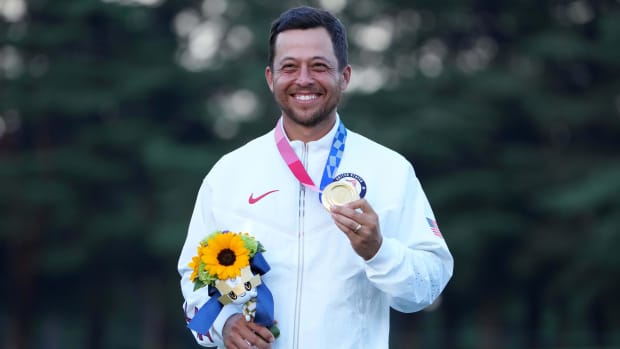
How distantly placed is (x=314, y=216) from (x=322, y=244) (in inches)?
4.1

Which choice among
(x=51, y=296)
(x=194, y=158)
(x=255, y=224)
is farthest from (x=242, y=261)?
(x=51, y=296)

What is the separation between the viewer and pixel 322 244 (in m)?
3.25

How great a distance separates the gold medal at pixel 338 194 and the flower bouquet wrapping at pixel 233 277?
1.01 ft

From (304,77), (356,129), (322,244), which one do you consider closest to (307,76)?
(304,77)

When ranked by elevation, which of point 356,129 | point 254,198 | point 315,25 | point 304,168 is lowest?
point 254,198

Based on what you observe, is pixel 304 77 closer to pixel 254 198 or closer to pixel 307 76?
pixel 307 76

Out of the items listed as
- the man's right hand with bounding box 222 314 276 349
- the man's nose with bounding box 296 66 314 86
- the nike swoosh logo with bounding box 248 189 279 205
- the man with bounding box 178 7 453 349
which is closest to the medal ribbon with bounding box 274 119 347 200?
the man with bounding box 178 7 453 349

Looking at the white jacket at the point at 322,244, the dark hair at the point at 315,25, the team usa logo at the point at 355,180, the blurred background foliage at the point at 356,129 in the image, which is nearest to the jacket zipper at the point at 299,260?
the white jacket at the point at 322,244

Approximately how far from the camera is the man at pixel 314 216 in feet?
10.5

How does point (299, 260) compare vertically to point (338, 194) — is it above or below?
below

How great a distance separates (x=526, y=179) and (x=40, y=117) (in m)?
10.9

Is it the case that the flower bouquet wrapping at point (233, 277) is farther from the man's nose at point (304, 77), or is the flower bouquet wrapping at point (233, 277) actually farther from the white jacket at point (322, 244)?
the man's nose at point (304, 77)

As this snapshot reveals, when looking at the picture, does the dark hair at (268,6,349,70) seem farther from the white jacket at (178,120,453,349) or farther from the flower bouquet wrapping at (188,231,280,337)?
the flower bouquet wrapping at (188,231,280,337)

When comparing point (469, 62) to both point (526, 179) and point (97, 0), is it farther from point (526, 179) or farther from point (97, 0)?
point (97, 0)
